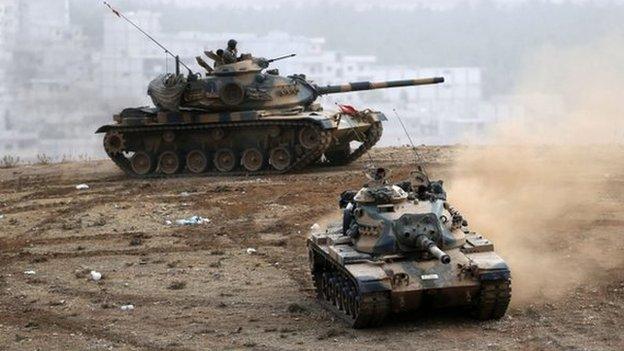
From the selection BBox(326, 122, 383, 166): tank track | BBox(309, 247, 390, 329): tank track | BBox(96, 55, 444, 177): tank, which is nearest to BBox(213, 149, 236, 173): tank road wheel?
BBox(96, 55, 444, 177): tank

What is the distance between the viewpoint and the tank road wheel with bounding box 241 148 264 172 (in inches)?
1288

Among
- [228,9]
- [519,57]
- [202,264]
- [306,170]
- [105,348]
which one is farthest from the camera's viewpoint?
[228,9]

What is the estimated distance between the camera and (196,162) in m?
33.5

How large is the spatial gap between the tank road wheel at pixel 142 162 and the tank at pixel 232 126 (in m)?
0.03

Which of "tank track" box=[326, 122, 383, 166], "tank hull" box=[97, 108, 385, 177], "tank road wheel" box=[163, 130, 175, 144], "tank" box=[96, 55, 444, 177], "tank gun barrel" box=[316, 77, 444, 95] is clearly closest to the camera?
"tank hull" box=[97, 108, 385, 177]

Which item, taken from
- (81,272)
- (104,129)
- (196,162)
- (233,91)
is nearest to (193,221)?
(81,272)

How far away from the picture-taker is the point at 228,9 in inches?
3191

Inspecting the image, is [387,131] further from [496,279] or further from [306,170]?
[496,279]

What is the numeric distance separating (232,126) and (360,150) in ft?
12.5

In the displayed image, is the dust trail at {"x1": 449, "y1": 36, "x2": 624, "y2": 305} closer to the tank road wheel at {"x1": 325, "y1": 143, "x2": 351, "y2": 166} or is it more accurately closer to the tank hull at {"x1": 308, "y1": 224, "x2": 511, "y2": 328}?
the tank hull at {"x1": 308, "y1": 224, "x2": 511, "y2": 328}

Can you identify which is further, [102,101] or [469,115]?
[469,115]

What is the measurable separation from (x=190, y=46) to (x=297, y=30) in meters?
19.8

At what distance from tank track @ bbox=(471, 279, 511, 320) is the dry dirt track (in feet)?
0.58

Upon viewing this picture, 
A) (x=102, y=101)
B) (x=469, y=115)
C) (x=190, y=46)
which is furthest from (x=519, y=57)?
(x=102, y=101)
